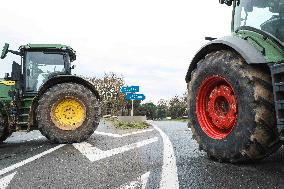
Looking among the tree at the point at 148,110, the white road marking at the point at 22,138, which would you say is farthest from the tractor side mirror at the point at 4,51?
the tree at the point at 148,110

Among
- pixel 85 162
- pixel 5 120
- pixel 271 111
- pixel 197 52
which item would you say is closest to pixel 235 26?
pixel 197 52

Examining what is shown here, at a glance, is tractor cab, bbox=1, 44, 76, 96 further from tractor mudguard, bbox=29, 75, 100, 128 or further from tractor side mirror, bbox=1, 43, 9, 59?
tractor mudguard, bbox=29, 75, 100, 128

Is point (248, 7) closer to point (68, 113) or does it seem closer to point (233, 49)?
point (233, 49)

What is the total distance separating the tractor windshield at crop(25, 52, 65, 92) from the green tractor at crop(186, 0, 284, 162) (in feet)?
16.9

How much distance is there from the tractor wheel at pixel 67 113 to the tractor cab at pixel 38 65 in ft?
3.33

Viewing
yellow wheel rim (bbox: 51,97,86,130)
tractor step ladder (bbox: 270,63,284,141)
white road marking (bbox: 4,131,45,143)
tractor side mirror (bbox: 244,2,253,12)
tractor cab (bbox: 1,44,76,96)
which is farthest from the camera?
white road marking (bbox: 4,131,45,143)

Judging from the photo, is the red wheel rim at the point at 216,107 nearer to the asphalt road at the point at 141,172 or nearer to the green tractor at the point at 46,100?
the asphalt road at the point at 141,172

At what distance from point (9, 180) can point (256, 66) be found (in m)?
2.87

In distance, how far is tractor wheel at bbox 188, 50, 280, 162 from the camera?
3.92 metres

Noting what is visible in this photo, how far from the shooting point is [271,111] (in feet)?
12.8

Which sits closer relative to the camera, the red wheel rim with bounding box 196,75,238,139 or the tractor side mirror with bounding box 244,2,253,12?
the red wheel rim with bounding box 196,75,238,139

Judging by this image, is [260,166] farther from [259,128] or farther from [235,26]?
[235,26]

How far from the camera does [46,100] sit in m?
8.54

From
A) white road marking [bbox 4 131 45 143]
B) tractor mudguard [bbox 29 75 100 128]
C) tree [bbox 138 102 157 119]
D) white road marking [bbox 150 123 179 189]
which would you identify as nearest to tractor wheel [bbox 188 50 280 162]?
white road marking [bbox 150 123 179 189]
